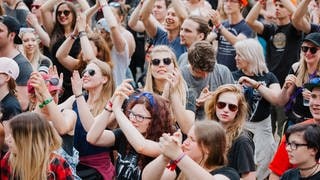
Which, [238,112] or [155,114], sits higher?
[155,114]

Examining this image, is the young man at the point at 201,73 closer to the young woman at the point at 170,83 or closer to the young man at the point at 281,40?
the young woman at the point at 170,83

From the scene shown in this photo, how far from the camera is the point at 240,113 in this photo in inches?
249

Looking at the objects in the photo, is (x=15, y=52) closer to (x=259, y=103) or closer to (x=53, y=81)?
(x=53, y=81)

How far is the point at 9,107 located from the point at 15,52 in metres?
1.56

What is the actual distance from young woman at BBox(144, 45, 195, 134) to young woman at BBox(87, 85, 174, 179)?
40 cm

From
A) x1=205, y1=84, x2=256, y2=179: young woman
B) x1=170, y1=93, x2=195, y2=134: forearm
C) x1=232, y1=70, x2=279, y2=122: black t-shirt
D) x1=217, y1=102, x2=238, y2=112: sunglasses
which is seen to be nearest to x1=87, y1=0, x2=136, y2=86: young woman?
x1=232, y1=70, x2=279, y2=122: black t-shirt

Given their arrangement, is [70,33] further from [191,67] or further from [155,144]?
[155,144]

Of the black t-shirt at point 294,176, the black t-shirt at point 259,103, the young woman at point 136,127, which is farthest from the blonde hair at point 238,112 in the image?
the black t-shirt at point 259,103

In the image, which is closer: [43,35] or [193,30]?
[193,30]

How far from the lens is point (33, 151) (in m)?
5.13

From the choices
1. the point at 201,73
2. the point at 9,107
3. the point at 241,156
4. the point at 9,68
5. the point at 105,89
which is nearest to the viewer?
the point at 241,156

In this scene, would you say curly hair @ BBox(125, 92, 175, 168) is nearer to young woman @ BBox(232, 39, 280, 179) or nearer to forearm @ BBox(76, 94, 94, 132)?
forearm @ BBox(76, 94, 94, 132)

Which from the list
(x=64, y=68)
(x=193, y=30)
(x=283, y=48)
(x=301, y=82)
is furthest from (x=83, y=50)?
(x=283, y=48)

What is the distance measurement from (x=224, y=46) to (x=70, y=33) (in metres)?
2.03
